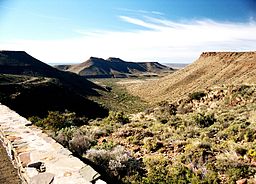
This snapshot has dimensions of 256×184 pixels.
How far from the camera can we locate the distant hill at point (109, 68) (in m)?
141

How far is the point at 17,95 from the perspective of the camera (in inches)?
1309

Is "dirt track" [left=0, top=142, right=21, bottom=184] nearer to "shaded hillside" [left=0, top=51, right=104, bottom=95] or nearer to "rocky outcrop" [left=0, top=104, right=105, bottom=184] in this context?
"rocky outcrop" [left=0, top=104, right=105, bottom=184]

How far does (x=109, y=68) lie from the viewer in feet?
521

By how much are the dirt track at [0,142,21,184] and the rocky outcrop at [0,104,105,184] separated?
0.58 feet

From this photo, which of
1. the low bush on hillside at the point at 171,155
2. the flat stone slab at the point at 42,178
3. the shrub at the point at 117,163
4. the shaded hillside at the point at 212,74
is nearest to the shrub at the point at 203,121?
the low bush on hillside at the point at 171,155

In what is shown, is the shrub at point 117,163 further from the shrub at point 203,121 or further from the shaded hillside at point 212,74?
the shaded hillside at point 212,74

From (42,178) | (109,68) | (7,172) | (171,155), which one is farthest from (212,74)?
(109,68)

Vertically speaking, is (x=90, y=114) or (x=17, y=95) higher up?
(x=17, y=95)

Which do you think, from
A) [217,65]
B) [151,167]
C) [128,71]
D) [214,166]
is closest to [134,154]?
[151,167]

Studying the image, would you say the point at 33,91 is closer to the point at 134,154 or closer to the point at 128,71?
the point at 134,154

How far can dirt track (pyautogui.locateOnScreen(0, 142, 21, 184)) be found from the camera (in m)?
5.29

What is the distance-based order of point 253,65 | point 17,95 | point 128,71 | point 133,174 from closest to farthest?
point 133,174 < point 17,95 < point 253,65 < point 128,71

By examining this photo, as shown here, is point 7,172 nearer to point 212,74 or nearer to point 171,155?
point 171,155

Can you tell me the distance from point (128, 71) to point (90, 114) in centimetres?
13300
